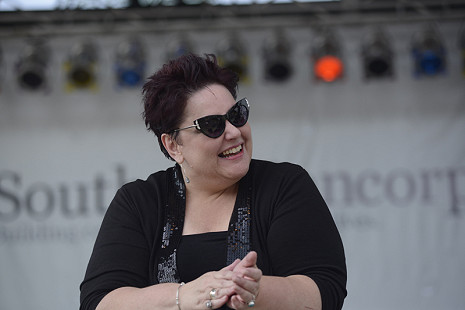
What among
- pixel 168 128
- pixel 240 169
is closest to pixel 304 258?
pixel 240 169

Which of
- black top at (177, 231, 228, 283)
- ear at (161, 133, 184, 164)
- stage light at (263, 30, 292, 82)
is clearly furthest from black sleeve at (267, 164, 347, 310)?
stage light at (263, 30, 292, 82)

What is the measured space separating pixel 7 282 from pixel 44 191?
0.80m

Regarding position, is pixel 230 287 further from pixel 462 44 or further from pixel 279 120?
pixel 462 44

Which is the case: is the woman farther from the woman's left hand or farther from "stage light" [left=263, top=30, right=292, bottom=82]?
"stage light" [left=263, top=30, right=292, bottom=82]

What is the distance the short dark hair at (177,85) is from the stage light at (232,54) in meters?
2.83

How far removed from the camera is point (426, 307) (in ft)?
15.5

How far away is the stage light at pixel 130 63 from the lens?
15.5 feet

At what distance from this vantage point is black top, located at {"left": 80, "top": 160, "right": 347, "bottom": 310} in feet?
5.40

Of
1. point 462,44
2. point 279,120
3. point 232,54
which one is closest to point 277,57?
point 232,54

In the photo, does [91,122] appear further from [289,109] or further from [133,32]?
[289,109]

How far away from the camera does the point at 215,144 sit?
71.2 inches

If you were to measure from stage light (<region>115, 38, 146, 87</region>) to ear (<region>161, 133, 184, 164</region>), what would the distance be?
2.91 metres


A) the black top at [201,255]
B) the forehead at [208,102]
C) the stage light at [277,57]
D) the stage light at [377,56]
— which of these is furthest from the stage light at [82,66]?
the black top at [201,255]

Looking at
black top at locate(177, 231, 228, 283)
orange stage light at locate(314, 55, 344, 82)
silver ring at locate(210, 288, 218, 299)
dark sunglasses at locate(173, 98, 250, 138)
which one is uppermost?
orange stage light at locate(314, 55, 344, 82)
